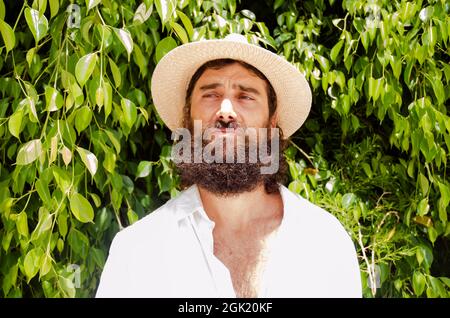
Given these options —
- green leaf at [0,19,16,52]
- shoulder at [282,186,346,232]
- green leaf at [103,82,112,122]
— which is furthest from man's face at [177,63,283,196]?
green leaf at [0,19,16,52]

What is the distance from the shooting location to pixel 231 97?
1.38 m

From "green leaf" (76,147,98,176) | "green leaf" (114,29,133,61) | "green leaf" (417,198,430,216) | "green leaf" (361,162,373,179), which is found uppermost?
"green leaf" (114,29,133,61)

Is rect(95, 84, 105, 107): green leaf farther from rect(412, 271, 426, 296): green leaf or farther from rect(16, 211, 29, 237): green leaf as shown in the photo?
rect(412, 271, 426, 296): green leaf

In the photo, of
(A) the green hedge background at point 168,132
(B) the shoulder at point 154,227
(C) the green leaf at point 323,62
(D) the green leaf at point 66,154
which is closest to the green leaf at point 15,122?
(A) the green hedge background at point 168,132

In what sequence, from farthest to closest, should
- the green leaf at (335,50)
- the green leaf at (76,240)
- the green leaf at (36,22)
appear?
1. the green leaf at (335,50)
2. the green leaf at (76,240)
3. the green leaf at (36,22)

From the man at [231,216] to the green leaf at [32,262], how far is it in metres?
0.16

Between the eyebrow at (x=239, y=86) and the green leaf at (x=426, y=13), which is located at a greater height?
the green leaf at (x=426, y=13)

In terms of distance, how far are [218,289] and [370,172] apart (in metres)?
0.65

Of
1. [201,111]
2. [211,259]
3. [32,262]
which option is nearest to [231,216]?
[211,259]

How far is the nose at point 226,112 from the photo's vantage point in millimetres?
1335

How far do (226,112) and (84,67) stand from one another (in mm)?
319

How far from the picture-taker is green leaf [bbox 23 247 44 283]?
4.45 ft

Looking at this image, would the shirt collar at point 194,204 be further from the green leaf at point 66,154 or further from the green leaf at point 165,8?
the green leaf at point 165,8
